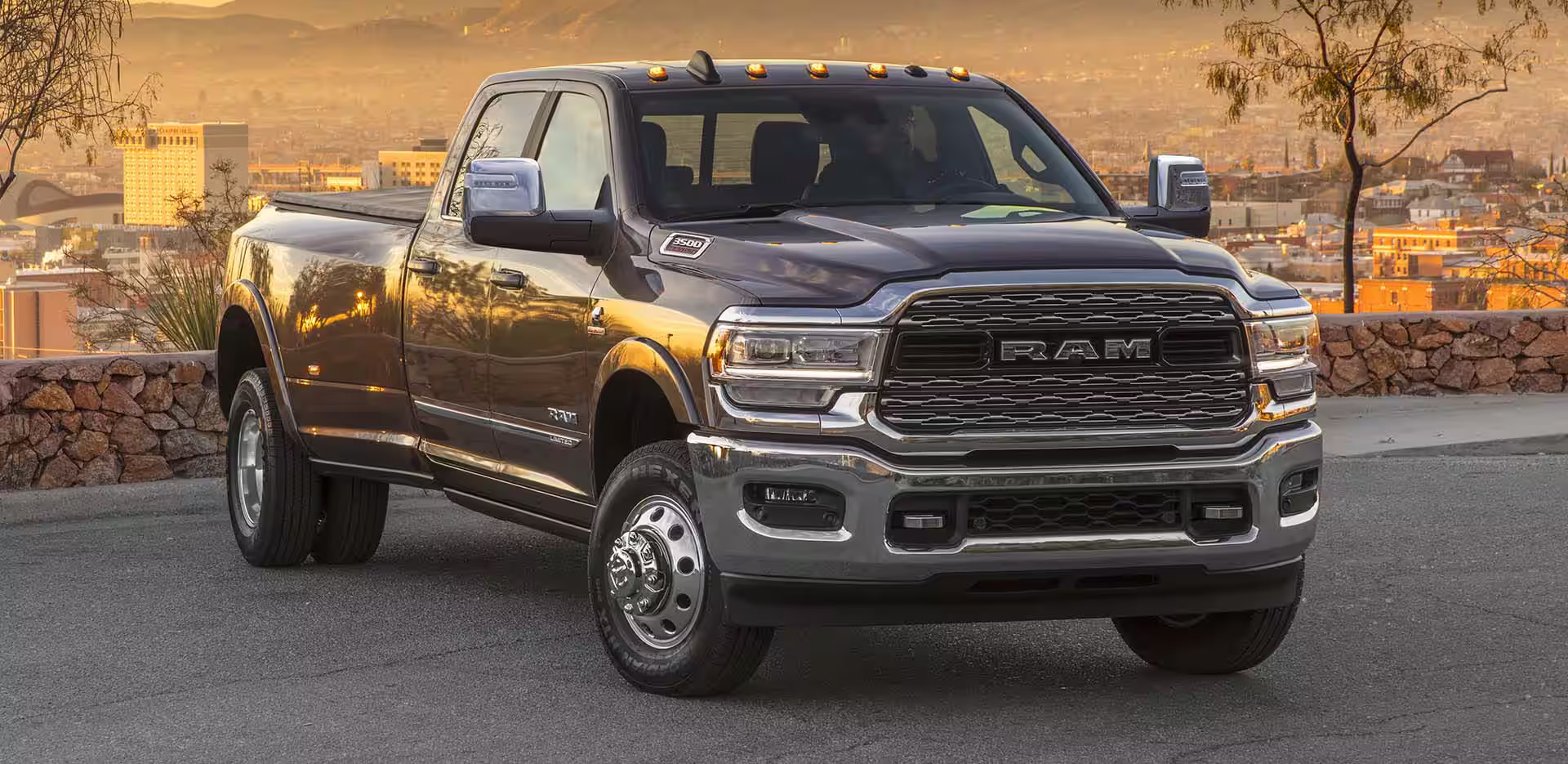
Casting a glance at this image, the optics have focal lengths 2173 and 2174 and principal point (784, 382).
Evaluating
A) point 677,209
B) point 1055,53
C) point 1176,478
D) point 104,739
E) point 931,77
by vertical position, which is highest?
point 1055,53

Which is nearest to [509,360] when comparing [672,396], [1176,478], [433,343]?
[433,343]

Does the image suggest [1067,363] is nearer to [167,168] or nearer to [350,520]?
[350,520]

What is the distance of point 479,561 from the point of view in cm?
971

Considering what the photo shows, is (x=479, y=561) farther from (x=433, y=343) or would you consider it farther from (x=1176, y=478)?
(x=1176, y=478)

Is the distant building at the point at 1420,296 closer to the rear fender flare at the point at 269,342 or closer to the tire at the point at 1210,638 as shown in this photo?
the rear fender flare at the point at 269,342

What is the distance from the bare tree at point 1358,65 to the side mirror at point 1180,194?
42.3ft

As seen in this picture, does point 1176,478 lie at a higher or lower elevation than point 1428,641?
higher

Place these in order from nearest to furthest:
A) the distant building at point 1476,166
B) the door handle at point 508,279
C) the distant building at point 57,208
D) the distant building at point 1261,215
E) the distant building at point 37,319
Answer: the door handle at point 508,279 < the distant building at point 37,319 < the distant building at point 1261,215 < the distant building at point 57,208 < the distant building at point 1476,166

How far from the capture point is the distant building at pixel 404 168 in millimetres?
10258

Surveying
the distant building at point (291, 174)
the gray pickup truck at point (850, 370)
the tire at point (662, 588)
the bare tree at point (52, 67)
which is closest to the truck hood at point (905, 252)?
the gray pickup truck at point (850, 370)

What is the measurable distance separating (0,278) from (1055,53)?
27.6 meters

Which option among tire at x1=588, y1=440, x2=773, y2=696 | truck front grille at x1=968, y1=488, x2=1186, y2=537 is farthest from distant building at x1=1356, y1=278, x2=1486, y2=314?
tire at x1=588, y1=440, x2=773, y2=696

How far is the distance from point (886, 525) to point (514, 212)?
1.80m

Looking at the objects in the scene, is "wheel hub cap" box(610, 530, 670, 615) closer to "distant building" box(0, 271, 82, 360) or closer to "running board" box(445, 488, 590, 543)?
"running board" box(445, 488, 590, 543)
